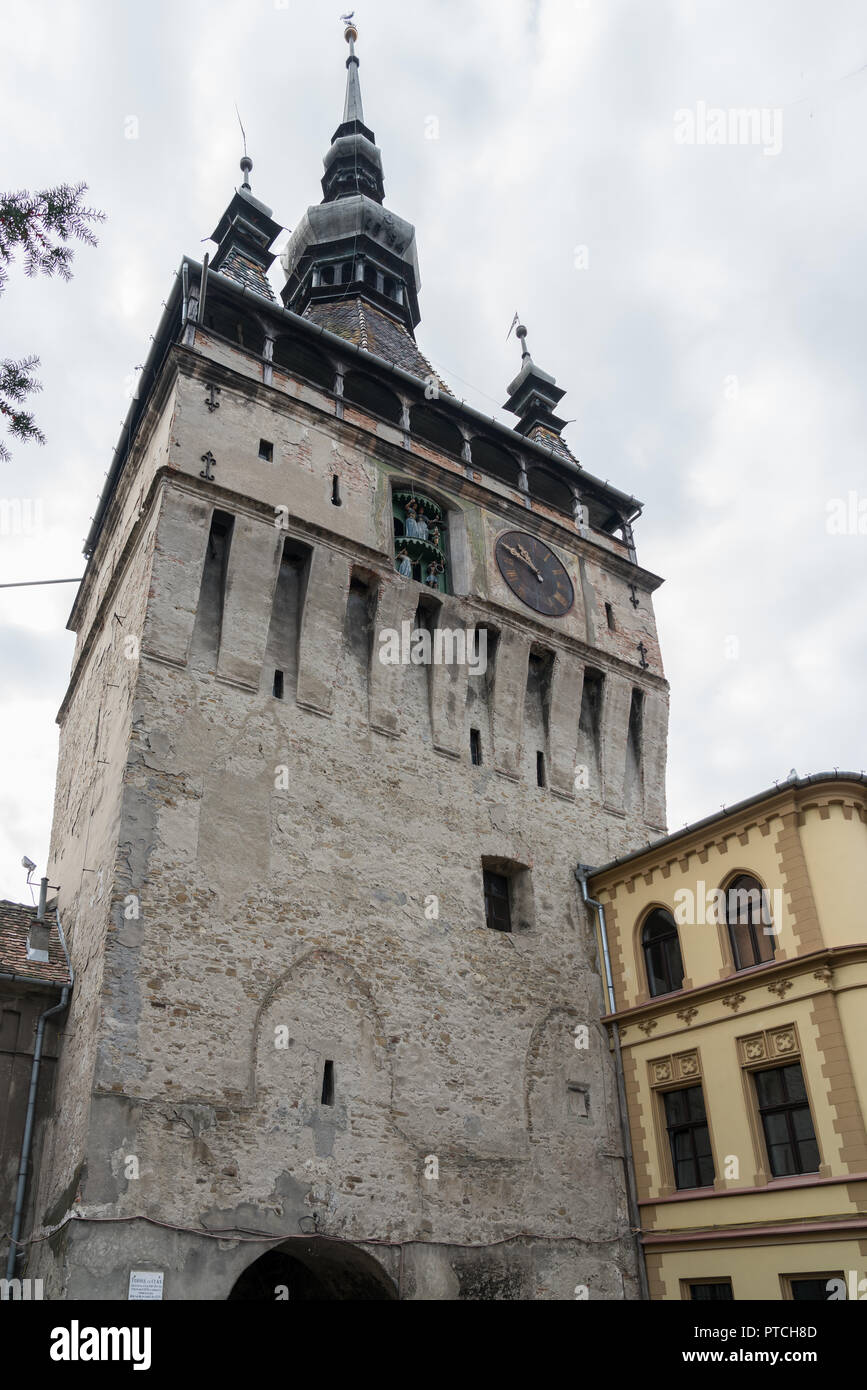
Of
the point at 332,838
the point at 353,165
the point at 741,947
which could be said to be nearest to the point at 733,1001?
the point at 741,947

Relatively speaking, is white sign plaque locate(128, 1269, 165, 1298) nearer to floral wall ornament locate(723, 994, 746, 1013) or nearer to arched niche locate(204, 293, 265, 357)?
floral wall ornament locate(723, 994, 746, 1013)

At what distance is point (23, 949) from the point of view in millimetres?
14977

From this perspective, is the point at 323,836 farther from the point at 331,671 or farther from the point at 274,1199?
the point at 274,1199

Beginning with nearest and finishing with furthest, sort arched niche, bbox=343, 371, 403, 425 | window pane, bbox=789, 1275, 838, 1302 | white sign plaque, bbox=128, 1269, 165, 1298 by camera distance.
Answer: white sign plaque, bbox=128, 1269, 165, 1298
window pane, bbox=789, 1275, 838, 1302
arched niche, bbox=343, 371, 403, 425

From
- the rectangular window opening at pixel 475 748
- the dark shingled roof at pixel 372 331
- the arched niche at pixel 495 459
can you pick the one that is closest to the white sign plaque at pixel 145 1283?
the rectangular window opening at pixel 475 748

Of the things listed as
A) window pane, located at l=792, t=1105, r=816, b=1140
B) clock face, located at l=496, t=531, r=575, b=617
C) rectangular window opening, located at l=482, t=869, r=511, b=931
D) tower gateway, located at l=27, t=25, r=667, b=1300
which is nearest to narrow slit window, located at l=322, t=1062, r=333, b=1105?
tower gateway, located at l=27, t=25, r=667, b=1300

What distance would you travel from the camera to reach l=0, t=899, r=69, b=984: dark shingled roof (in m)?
14.3

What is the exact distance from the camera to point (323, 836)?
600 inches

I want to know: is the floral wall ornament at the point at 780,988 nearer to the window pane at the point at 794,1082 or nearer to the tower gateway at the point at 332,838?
the window pane at the point at 794,1082

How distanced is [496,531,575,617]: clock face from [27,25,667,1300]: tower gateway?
0.07 m

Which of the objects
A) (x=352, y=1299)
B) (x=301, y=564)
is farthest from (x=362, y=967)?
(x=301, y=564)

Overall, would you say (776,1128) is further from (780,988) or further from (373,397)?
(373,397)

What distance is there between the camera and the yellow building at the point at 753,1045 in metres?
12.9

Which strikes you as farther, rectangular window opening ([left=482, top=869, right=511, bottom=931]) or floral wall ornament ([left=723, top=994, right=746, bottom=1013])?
rectangular window opening ([left=482, top=869, right=511, bottom=931])
